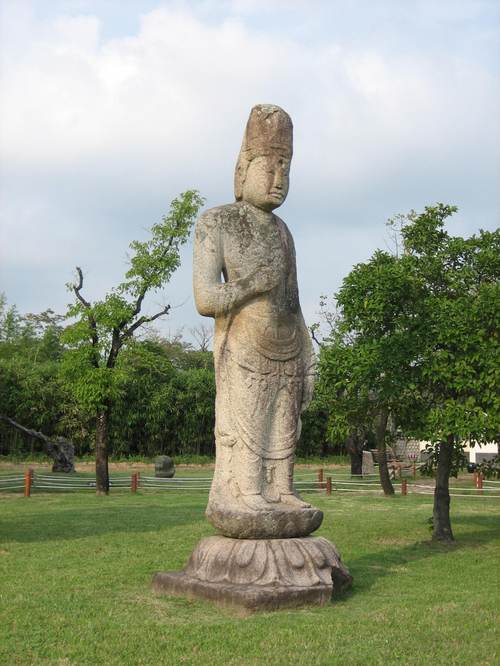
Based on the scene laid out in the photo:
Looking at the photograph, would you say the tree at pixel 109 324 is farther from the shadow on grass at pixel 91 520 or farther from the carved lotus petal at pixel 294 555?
the carved lotus petal at pixel 294 555

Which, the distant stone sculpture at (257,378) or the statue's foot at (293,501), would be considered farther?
the statue's foot at (293,501)

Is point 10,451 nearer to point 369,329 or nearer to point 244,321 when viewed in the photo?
point 369,329

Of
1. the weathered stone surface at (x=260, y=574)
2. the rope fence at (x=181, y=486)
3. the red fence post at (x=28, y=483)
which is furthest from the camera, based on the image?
the rope fence at (x=181, y=486)

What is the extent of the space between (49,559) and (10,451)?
2290cm

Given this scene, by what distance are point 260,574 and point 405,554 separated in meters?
4.08

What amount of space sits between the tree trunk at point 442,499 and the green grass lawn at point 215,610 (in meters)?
0.26

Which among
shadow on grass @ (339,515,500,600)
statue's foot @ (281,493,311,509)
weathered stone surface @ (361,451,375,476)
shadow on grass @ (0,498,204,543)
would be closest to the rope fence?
shadow on grass @ (0,498,204,543)

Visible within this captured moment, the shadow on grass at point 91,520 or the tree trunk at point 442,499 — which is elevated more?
the tree trunk at point 442,499

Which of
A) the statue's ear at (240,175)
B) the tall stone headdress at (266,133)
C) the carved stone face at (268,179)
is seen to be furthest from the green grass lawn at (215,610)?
the tall stone headdress at (266,133)

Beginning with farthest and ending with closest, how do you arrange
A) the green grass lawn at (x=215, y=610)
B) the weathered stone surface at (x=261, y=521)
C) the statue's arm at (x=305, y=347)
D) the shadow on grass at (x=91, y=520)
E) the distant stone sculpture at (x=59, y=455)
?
the distant stone sculpture at (x=59, y=455)
the shadow on grass at (x=91, y=520)
the statue's arm at (x=305, y=347)
the weathered stone surface at (x=261, y=521)
the green grass lawn at (x=215, y=610)

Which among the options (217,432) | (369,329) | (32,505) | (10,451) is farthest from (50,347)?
(217,432)

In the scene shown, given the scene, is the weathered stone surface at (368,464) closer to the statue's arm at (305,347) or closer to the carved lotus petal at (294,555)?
the statue's arm at (305,347)

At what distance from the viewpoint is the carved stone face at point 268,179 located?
716cm

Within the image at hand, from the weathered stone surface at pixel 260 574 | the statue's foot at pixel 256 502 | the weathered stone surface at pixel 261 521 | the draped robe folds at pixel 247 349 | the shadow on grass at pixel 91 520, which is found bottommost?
the shadow on grass at pixel 91 520
